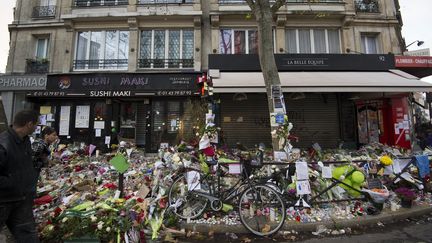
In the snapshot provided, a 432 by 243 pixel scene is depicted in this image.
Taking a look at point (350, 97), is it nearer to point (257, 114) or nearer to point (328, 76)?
point (328, 76)

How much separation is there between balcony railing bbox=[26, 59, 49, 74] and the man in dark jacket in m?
10.4

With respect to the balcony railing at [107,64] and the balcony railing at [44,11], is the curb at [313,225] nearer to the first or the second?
the balcony railing at [107,64]

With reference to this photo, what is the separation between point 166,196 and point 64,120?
8802 mm

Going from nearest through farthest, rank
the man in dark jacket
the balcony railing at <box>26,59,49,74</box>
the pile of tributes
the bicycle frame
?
the man in dark jacket → the pile of tributes → the bicycle frame → the balcony railing at <box>26,59,49,74</box>

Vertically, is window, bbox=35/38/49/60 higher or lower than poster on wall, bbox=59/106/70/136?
higher

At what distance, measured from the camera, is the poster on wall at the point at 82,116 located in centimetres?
1095

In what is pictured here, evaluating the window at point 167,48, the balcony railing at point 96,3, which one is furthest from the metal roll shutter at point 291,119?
the balcony railing at point 96,3

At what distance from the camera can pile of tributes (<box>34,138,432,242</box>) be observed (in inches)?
142

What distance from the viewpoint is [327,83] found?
27.1 ft

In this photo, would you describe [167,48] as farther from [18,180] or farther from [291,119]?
[18,180]

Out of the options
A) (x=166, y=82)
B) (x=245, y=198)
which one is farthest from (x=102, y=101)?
(x=245, y=198)

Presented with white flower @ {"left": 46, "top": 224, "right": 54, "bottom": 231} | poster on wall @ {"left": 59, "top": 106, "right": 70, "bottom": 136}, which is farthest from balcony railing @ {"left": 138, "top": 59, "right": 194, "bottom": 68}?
white flower @ {"left": 46, "top": 224, "right": 54, "bottom": 231}

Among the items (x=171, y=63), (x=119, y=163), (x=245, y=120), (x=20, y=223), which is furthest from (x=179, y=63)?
(x=20, y=223)

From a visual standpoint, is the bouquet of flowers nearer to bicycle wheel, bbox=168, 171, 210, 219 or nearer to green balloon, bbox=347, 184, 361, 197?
green balloon, bbox=347, 184, 361, 197
